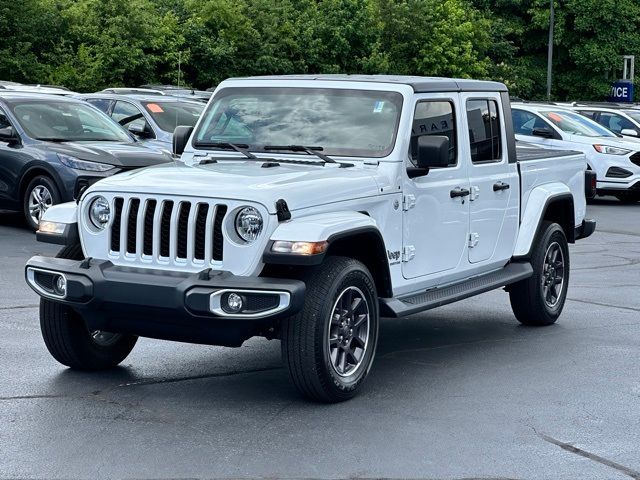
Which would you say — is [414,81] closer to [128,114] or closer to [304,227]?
[304,227]

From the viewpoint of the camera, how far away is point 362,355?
7168mm

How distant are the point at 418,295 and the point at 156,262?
75.4 inches

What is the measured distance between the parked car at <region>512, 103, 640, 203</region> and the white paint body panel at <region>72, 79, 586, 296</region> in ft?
41.5

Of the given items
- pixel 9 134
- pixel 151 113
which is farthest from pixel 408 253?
pixel 151 113

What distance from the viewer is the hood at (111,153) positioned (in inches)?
572

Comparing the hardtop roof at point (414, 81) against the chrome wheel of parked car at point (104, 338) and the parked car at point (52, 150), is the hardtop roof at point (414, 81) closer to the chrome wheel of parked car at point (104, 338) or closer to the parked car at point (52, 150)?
the chrome wheel of parked car at point (104, 338)

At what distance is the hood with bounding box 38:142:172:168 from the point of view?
14.5 meters

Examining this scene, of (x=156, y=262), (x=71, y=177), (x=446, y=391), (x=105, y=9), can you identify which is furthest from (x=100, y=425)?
(x=105, y=9)

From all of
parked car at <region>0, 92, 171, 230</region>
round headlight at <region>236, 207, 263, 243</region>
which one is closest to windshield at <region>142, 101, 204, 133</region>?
parked car at <region>0, 92, 171, 230</region>

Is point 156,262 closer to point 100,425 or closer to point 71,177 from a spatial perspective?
point 100,425

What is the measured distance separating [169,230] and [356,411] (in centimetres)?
142

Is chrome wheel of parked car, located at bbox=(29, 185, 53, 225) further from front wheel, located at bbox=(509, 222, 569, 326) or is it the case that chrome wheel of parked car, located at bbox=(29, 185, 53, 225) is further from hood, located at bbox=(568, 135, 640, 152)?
hood, located at bbox=(568, 135, 640, 152)

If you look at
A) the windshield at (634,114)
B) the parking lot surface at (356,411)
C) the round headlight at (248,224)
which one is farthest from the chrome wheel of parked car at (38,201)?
the windshield at (634,114)

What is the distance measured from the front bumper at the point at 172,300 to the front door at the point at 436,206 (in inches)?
56.5
